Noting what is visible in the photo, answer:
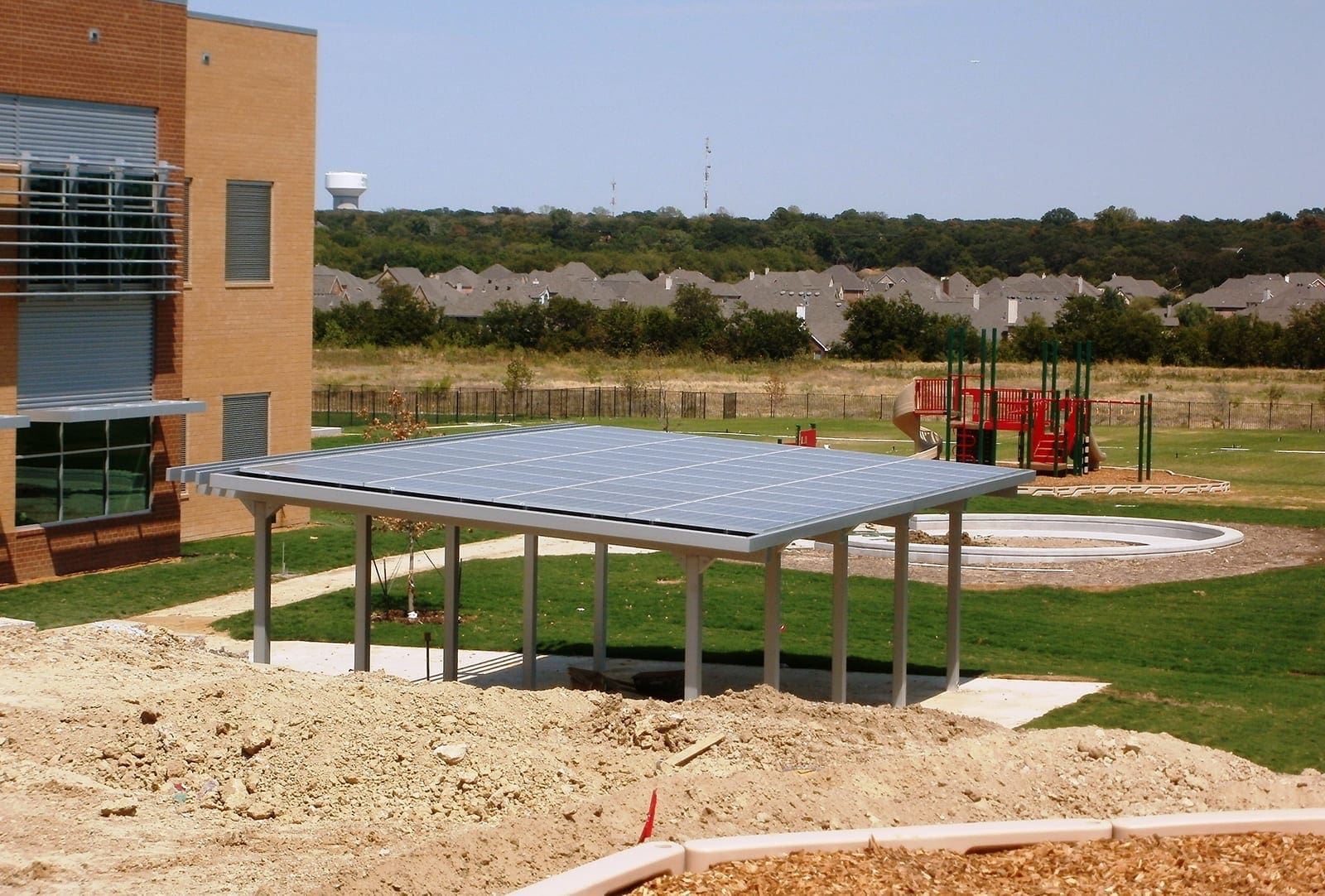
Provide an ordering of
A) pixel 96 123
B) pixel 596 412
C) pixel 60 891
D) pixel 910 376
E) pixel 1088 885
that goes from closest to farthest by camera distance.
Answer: pixel 1088 885 < pixel 60 891 < pixel 96 123 < pixel 596 412 < pixel 910 376

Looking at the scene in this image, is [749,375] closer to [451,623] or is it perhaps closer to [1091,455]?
[1091,455]

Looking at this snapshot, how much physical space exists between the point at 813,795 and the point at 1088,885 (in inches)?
88.4

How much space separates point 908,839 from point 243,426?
27102 mm

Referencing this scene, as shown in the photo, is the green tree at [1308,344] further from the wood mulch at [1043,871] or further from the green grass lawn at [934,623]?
the wood mulch at [1043,871]

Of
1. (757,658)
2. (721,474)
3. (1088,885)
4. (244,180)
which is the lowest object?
(757,658)

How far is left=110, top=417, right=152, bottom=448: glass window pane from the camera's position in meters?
28.9

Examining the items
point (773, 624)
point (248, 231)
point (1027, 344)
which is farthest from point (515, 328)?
point (773, 624)

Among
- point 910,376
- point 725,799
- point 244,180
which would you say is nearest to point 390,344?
point 910,376

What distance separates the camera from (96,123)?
28.5 m

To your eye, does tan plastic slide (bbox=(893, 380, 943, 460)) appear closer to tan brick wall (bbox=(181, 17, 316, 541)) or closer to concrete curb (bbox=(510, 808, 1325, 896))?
tan brick wall (bbox=(181, 17, 316, 541))

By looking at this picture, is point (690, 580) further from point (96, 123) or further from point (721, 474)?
point (96, 123)

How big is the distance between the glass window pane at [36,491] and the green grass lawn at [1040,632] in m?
5.82

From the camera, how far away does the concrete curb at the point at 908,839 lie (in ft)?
27.7

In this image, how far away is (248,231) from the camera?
112ft
